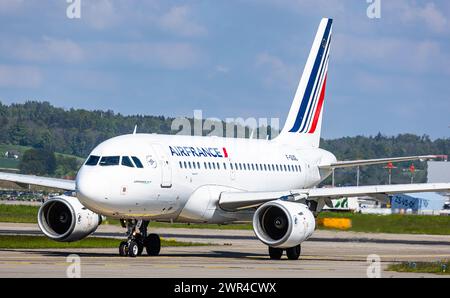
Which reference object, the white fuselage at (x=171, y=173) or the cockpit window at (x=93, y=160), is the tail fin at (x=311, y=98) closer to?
the white fuselage at (x=171, y=173)

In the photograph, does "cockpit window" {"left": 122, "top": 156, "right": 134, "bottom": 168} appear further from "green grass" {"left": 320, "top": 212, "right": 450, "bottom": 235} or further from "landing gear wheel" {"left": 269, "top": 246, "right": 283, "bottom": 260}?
"green grass" {"left": 320, "top": 212, "right": 450, "bottom": 235}

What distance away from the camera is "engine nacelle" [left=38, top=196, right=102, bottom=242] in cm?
4500

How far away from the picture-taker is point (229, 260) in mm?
43312

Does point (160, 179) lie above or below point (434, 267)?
above

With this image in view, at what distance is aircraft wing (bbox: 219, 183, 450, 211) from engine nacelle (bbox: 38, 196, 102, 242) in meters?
5.39

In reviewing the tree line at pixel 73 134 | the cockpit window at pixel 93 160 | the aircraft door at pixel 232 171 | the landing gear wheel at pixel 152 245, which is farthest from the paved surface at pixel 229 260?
the tree line at pixel 73 134

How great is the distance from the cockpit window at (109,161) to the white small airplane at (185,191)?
0.12ft

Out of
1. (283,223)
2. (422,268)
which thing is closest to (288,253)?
(283,223)

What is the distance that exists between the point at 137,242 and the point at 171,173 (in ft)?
9.76

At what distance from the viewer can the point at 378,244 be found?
63.6 metres
